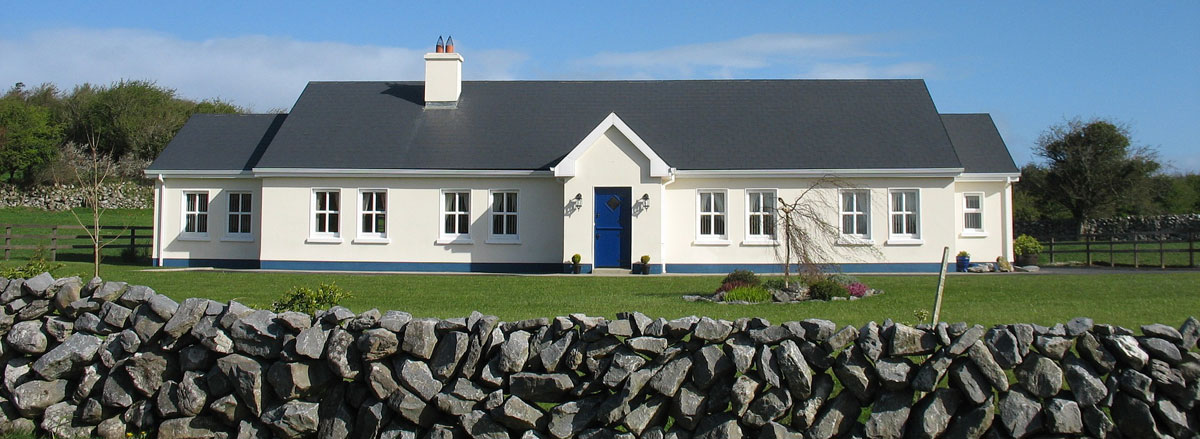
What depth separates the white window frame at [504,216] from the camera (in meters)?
25.4

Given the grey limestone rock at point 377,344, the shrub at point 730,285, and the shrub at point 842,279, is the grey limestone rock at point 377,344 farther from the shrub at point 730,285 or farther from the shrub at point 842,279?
the shrub at point 842,279

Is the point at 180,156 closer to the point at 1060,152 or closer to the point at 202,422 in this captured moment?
the point at 202,422

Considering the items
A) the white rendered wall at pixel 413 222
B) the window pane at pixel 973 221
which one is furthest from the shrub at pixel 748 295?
the window pane at pixel 973 221

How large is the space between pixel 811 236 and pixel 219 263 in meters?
17.6

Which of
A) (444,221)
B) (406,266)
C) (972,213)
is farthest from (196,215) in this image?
(972,213)

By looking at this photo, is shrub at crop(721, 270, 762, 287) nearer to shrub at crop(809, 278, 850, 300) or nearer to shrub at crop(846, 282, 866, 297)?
shrub at crop(809, 278, 850, 300)

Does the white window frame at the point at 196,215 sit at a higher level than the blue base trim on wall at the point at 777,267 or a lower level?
higher

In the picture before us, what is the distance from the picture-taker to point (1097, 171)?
3653cm


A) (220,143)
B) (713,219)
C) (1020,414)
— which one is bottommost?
(1020,414)

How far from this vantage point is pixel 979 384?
6.23 metres

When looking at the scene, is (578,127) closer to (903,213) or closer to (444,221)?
(444,221)

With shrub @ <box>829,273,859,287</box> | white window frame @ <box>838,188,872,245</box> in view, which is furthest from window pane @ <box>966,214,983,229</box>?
shrub @ <box>829,273,859,287</box>

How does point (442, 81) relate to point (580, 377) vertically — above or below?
above

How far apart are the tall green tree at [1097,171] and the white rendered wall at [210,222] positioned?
31.6 m
